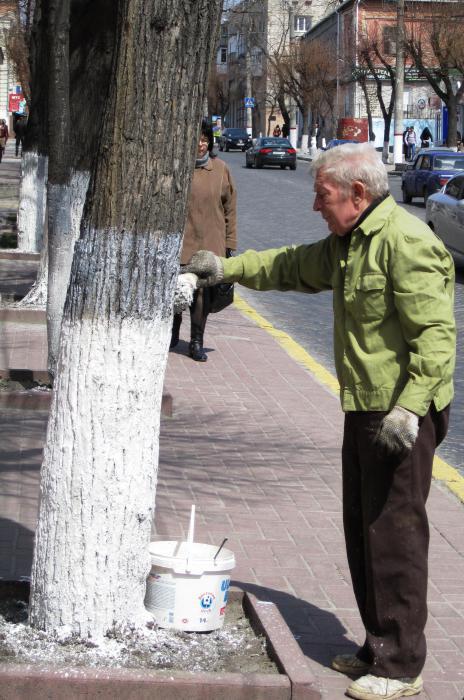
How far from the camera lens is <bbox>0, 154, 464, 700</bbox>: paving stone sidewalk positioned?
495 cm

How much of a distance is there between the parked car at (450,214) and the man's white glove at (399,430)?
46.0ft

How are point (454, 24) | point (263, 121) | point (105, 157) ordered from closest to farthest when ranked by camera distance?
point (105, 157) < point (454, 24) < point (263, 121)

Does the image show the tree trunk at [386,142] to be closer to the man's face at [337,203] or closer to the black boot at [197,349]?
the black boot at [197,349]

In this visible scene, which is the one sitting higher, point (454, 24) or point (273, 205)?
point (454, 24)

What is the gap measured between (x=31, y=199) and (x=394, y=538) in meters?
14.3

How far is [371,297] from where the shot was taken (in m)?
4.07

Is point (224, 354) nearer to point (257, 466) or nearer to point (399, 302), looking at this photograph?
point (257, 466)

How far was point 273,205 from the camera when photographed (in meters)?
29.9

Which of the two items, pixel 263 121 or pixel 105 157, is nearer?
pixel 105 157

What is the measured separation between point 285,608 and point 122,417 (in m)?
1.39

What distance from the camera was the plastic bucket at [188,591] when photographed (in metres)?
4.30

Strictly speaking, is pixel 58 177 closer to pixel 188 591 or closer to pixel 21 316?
pixel 21 316

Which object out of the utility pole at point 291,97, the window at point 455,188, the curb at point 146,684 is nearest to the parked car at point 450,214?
the window at point 455,188

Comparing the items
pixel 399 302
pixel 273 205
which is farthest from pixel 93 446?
pixel 273 205
